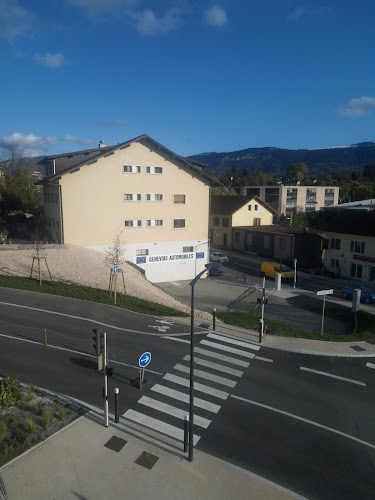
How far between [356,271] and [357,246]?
2960mm

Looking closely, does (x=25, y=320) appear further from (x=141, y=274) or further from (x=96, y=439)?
(x=141, y=274)

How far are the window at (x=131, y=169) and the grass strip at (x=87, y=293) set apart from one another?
13.7m

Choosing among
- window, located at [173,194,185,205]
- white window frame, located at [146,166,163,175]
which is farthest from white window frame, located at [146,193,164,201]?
white window frame, located at [146,166,163,175]

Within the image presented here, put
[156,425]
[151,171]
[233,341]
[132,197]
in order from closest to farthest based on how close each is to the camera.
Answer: [156,425]
[233,341]
[132,197]
[151,171]

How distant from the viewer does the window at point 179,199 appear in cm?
3737

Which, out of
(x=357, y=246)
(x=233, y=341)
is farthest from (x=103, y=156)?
(x=357, y=246)

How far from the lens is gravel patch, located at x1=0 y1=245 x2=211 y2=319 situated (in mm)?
26422

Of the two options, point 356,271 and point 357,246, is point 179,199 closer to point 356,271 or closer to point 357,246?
point 357,246

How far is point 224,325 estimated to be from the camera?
67.6 ft

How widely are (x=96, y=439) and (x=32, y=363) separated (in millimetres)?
5799

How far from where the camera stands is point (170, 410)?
39.5 ft

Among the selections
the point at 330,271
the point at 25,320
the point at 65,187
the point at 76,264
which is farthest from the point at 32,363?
the point at 330,271

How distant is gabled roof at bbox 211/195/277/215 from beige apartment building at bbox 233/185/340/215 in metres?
24.5

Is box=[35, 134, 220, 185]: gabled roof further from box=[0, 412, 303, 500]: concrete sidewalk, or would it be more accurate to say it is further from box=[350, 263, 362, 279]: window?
box=[0, 412, 303, 500]: concrete sidewalk
